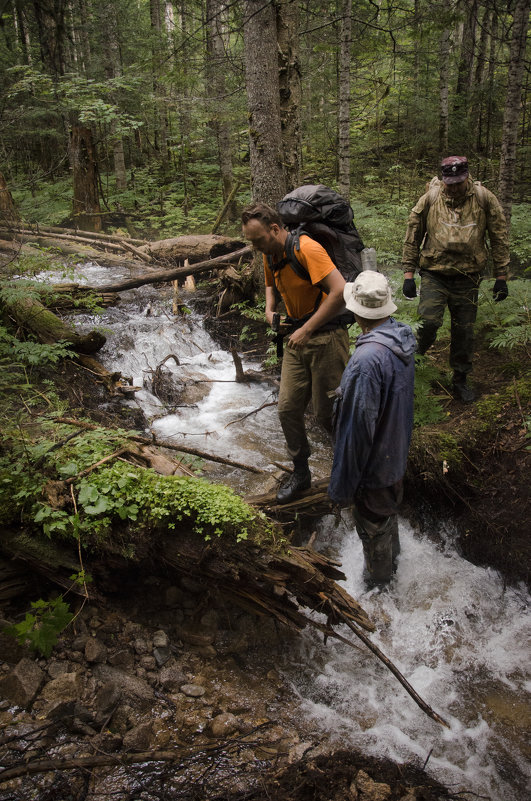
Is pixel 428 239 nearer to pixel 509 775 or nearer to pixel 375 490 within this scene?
pixel 375 490

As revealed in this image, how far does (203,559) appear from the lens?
328 centimetres

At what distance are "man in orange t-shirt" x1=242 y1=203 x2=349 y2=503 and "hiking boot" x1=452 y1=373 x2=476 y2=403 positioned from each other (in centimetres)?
194

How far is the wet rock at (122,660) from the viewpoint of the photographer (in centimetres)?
305

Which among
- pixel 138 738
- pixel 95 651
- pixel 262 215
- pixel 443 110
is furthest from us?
pixel 443 110

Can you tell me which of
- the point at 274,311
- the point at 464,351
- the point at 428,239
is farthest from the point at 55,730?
the point at 428,239

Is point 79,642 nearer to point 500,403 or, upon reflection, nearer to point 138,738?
point 138,738

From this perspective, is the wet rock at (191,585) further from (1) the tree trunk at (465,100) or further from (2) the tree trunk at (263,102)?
(1) the tree trunk at (465,100)

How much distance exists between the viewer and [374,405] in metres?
3.09

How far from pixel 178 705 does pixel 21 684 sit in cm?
93

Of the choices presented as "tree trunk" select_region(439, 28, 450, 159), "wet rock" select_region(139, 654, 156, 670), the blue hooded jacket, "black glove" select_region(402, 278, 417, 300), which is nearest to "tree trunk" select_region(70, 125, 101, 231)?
"tree trunk" select_region(439, 28, 450, 159)

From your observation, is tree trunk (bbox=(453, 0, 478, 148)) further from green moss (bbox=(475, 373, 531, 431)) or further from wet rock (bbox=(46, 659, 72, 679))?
wet rock (bbox=(46, 659, 72, 679))

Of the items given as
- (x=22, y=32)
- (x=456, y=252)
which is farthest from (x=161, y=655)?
(x=22, y=32)

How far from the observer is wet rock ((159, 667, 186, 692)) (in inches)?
119

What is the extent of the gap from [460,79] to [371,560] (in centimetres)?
2251
